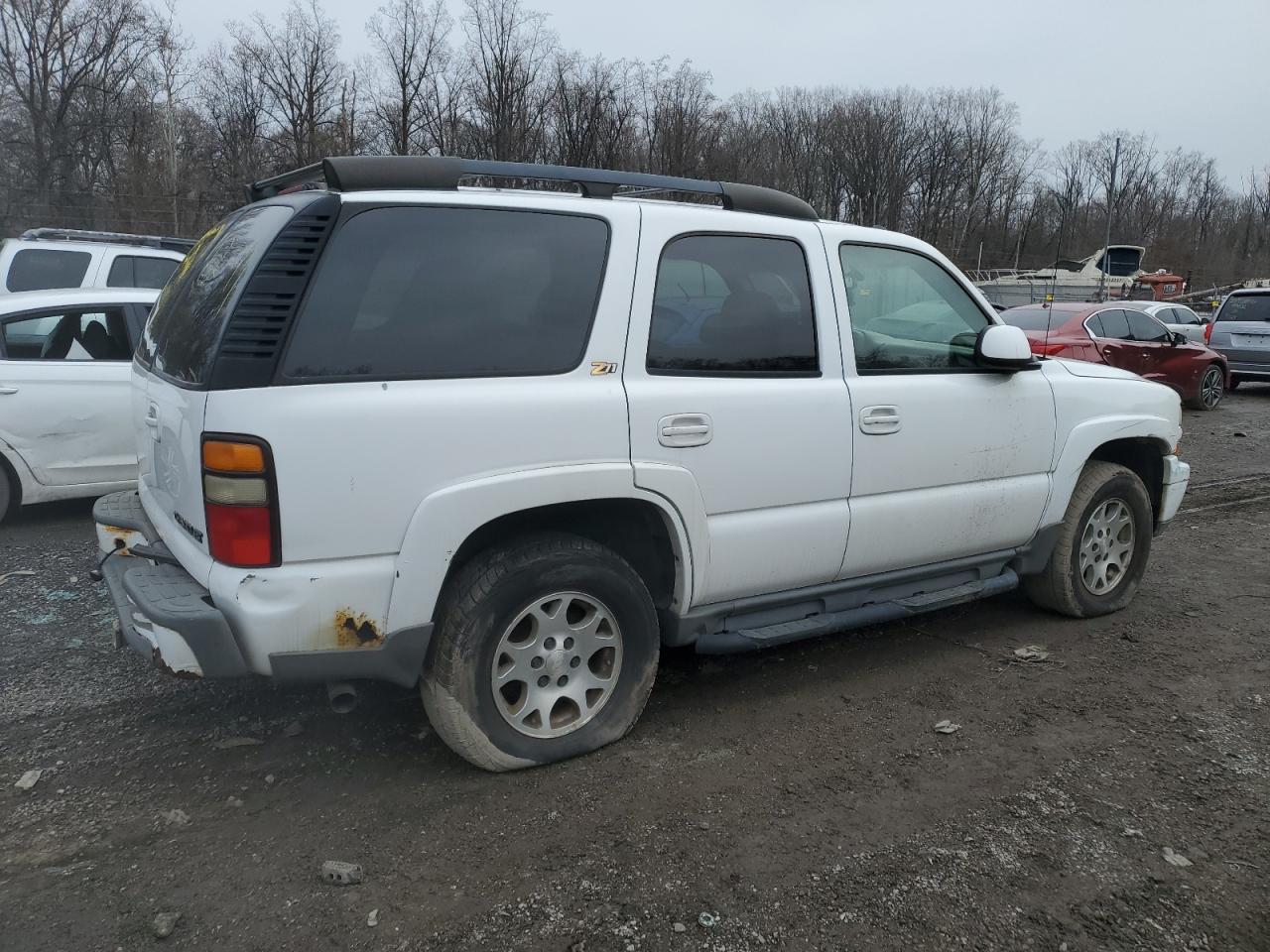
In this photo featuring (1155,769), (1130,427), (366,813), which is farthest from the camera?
(1130,427)

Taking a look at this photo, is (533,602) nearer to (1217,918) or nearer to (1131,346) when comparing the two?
(1217,918)

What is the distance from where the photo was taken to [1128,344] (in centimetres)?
1333

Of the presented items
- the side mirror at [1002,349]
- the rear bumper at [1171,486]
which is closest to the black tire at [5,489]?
the side mirror at [1002,349]

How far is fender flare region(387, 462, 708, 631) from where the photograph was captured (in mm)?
2873

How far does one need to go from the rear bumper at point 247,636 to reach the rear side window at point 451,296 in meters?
0.65

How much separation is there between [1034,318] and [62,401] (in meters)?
12.1

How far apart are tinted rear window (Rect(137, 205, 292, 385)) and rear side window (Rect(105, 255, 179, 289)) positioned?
607 centimetres

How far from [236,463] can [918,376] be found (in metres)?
2.73

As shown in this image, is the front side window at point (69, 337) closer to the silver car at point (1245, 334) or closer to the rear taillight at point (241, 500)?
the rear taillight at point (241, 500)

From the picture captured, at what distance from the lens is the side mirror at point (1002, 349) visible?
4.11 m

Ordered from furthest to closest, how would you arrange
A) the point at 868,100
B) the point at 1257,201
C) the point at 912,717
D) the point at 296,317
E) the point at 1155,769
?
the point at 1257,201 → the point at 868,100 → the point at 912,717 → the point at 1155,769 → the point at 296,317

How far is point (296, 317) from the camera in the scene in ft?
9.12

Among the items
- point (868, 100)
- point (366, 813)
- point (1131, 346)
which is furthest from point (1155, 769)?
point (868, 100)

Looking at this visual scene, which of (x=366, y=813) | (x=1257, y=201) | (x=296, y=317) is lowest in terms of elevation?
(x=366, y=813)
